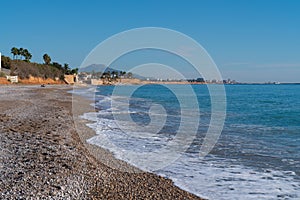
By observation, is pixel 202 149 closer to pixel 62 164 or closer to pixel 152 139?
pixel 152 139

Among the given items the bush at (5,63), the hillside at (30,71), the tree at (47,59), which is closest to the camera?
the bush at (5,63)

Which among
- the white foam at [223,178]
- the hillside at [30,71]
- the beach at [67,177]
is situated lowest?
the white foam at [223,178]

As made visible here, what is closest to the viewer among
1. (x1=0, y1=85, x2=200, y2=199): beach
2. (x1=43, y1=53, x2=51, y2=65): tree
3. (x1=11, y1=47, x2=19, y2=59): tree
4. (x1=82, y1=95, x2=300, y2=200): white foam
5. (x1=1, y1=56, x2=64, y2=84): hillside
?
(x1=0, y1=85, x2=200, y2=199): beach

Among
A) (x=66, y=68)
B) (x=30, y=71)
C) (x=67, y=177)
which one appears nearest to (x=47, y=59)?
(x=66, y=68)

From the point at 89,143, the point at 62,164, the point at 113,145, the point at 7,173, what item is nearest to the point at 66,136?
the point at 89,143

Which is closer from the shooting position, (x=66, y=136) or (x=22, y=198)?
(x=22, y=198)

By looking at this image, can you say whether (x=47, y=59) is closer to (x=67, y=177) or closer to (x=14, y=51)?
(x=14, y=51)

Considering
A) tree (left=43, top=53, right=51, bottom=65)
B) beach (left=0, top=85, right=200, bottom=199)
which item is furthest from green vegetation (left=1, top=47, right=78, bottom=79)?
beach (left=0, top=85, right=200, bottom=199)

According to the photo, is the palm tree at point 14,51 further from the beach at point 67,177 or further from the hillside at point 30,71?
the beach at point 67,177

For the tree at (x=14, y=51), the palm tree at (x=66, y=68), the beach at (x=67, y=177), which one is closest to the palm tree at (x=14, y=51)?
the tree at (x=14, y=51)

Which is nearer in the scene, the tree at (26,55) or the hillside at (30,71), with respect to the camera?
the hillside at (30,71)

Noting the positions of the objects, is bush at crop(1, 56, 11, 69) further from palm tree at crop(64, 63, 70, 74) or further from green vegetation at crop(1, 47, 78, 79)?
palm tree at crop(64, 63, 70, 74)

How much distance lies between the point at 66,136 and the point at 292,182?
23.1 feet

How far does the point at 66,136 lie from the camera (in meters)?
10.3
